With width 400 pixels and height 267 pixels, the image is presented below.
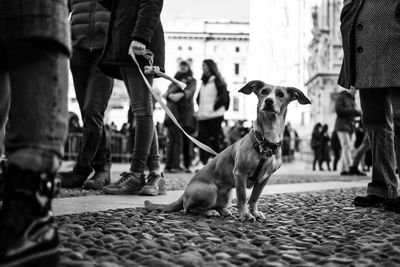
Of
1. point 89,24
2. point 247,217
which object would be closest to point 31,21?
point 247,217

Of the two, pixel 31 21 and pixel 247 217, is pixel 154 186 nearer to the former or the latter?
pixel 247 217

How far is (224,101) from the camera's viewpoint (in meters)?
8.57

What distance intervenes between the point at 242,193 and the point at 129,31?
1799mm

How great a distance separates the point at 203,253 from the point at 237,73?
61.6m

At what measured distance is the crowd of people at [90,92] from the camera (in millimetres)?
1457

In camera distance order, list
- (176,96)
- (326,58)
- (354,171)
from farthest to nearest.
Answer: (326,58) < (354,171) < (176,96)

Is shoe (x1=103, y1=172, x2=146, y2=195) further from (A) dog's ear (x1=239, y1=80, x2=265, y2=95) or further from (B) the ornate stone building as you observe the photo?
(B) the ornate stone building

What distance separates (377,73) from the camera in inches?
142

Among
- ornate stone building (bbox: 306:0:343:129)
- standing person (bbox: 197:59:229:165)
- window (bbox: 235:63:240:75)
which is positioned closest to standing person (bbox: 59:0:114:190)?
standing person (bbox: 197:59:229:165)

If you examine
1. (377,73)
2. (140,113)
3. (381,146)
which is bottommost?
(381,146)

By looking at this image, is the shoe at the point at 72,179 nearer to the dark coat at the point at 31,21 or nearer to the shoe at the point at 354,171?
the dark coat at the point at 31,21

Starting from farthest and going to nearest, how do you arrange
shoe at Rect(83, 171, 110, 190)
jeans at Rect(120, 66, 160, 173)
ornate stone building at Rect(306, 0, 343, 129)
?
1. ornate stone building at Rect(306, 0, 343, 129)
2. shoe at Rect(83, 171, 110, 190)
3. jeans at Rect(120, 66, 160, 173)

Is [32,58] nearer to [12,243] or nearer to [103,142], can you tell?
[12,243]

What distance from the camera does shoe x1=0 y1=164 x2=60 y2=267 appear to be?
1.37m
